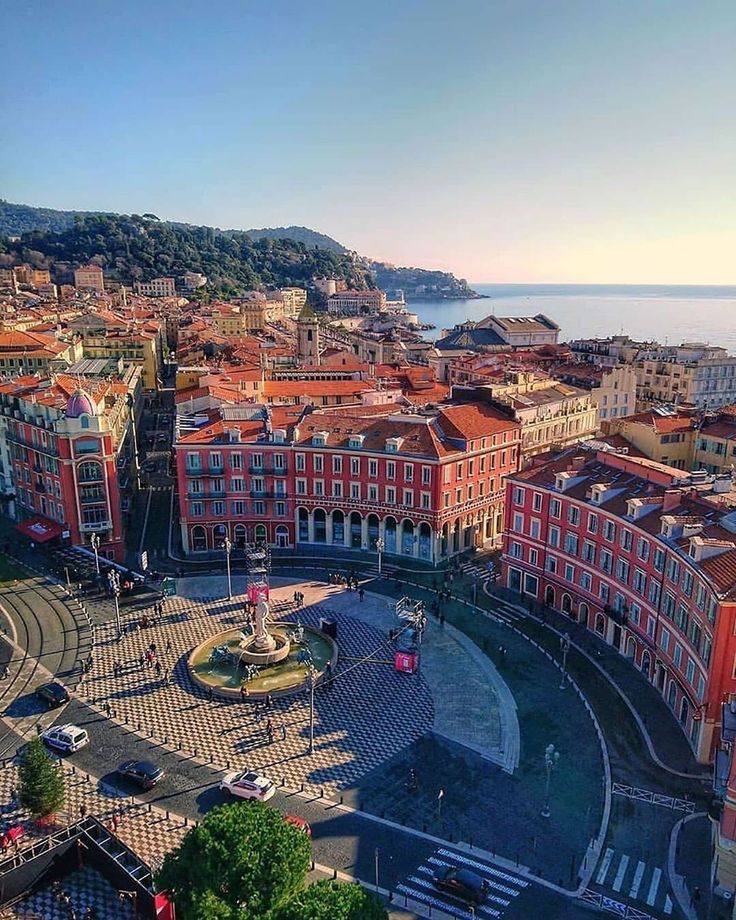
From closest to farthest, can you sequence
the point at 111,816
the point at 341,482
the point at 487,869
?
1. the point at 487,869
2. the point at 111,816
3. the point at 341,482

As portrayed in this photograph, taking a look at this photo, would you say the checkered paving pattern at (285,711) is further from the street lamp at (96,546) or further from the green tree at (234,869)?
the green tree at (234,869)

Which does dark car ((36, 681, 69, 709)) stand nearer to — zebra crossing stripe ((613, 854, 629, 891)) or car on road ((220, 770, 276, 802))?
car on road ((220, 770, 276, 802))

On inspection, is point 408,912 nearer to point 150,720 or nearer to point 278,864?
point 278,864

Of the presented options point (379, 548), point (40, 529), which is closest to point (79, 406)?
point (40, 529)

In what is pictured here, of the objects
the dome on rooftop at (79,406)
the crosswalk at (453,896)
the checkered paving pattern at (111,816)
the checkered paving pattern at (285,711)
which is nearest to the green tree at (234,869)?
the crosswalk at (453,896)

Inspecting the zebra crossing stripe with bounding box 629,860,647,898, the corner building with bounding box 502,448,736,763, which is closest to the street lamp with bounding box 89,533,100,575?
the corner building with bounding box 502,448,736,763

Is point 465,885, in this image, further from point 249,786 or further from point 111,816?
point 111,816

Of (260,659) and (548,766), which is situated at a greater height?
(548,766)

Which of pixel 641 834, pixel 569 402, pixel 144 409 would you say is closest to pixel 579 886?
pixel 641 834
